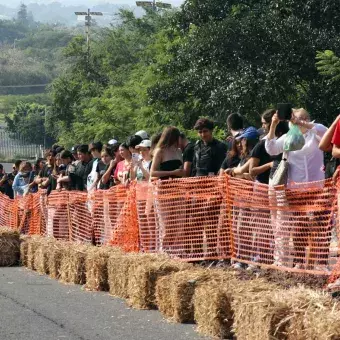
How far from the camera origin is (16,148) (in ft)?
342

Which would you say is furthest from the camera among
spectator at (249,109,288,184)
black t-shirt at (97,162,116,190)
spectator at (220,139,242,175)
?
black t-shirt at (97,162,116,190)

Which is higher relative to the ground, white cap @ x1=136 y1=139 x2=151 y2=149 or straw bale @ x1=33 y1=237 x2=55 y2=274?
white cap @ x1=136 y1=139 x2=151 y2=149

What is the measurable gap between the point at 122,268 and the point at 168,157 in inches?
97.2

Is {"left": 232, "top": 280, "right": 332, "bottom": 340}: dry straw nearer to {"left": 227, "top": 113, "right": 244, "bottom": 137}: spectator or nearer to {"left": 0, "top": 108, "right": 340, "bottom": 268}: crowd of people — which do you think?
{"left": 0, "top": 108, "right": 340, "bottom": 268}: crowd of people

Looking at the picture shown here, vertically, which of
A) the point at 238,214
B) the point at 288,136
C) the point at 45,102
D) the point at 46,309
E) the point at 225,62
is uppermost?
the point at 45,102

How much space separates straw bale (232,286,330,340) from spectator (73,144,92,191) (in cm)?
972

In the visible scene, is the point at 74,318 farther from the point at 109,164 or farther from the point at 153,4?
the point at 153,4

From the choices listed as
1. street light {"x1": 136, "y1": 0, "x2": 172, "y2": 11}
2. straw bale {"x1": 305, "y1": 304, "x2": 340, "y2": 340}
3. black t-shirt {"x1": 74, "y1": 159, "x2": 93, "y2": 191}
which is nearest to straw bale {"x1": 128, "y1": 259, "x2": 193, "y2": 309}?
straw bale {"x1": 305, "y1": 304, "x2": 340, "y2": 340}

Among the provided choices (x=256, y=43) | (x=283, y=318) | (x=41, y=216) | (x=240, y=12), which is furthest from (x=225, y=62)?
(x=283, y=318)

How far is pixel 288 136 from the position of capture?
1058 centimetres

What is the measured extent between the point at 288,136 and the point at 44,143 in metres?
92.4

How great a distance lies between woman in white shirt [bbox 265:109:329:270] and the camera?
9.66 m

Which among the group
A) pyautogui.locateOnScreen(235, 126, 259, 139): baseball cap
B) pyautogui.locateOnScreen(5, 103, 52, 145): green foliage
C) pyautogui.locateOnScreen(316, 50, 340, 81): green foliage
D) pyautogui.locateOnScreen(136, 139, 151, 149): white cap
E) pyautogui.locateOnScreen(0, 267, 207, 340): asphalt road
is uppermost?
pyautogui.locateOnScreen(5, 103, 52, 145): green foliage

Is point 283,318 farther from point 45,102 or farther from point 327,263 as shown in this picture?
point 45,102
